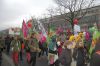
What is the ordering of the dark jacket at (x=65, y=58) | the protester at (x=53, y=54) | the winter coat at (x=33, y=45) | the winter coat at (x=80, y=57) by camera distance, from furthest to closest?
the winter coat at (x=33, y=45) < the protester at (x=53, y=54) < the winter coat at (x=80, y=57) < the dark jacket at (x=65, y=58)

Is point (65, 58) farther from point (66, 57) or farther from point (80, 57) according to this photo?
point (80, 57)

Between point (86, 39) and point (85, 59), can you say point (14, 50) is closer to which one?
point (86, 39)

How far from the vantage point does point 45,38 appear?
1644cm

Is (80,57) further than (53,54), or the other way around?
(53,54)

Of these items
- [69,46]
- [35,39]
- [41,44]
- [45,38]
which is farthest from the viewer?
[41,44]

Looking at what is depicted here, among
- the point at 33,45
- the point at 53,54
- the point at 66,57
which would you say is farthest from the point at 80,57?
the point at 33,45

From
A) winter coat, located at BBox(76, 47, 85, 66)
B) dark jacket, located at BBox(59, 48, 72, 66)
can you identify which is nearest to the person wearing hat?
dark jacket, located at BBox(59, 48, 72, 66)

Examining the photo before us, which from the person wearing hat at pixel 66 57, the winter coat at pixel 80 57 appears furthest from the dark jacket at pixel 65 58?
the winter coat at pixel 80 57

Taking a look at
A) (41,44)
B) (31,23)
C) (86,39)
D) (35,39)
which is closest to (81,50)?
(86,39)

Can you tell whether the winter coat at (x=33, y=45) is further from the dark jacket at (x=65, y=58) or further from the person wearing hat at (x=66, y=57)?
the dark jacket at (x=65, y=58)

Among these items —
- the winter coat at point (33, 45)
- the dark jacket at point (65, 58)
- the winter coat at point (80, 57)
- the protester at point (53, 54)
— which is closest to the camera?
the dark jacket at point (65, 58)

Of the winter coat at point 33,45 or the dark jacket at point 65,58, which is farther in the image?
the winter coat at point 33,45

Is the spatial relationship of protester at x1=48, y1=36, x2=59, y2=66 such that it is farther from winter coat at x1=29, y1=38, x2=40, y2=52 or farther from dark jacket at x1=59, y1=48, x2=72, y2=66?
dark jacket at x1=59, y1=48, x2=72, y2=66

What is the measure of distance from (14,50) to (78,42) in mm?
5315
